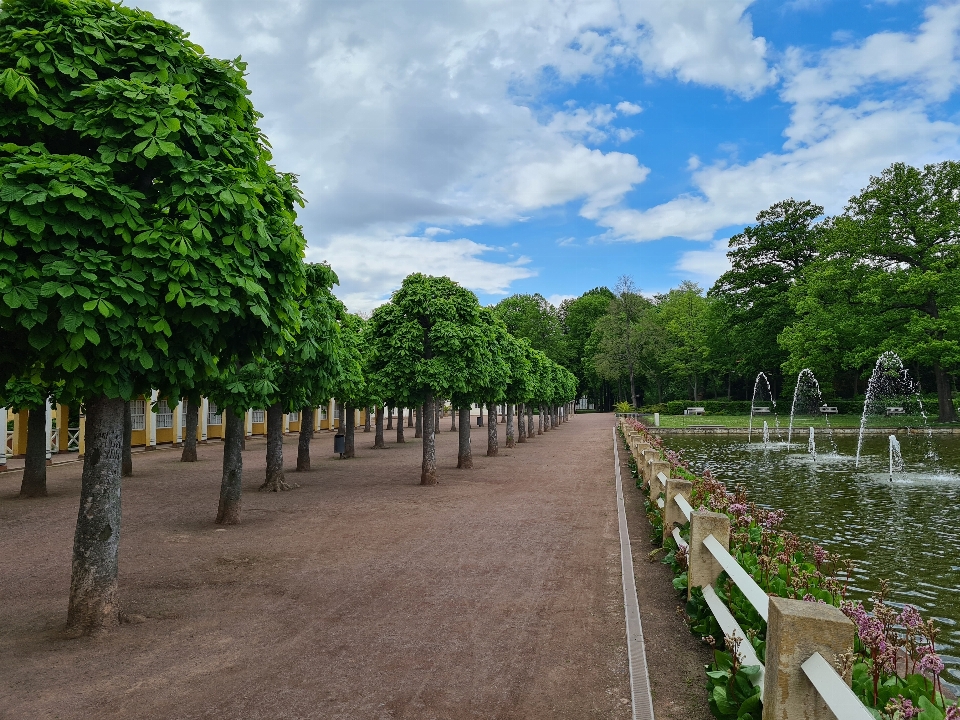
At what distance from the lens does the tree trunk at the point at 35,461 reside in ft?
51.4

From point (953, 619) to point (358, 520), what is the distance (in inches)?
370

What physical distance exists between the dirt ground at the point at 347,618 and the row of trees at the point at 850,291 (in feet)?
123

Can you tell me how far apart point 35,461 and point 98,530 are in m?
12.1

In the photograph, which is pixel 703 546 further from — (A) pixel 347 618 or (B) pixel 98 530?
(B) pixel 98 530

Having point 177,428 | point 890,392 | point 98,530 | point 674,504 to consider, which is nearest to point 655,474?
point 674,504

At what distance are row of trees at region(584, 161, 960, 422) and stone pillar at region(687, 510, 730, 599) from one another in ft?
132

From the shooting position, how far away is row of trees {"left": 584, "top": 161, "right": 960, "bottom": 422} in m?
40.1

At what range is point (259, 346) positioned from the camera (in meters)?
6.80

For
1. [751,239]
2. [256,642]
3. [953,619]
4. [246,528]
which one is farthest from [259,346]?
[751,239]

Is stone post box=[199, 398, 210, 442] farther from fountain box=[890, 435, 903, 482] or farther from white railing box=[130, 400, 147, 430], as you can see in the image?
fountain box=[890, 435, 903, 482]

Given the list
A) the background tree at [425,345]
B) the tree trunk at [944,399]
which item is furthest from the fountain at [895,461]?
the tree trunk at [944,399]

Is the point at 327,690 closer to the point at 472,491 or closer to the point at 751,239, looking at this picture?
the point at 472,491

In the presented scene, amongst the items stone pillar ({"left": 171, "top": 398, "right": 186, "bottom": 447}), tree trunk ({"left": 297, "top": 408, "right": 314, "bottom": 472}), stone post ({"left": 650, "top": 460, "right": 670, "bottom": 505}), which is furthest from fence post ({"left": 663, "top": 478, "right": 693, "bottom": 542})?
stone pillar ({"left": 171, "top": 398, "right": 186, "bottom": 447})

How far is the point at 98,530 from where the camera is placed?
6.23 meters
